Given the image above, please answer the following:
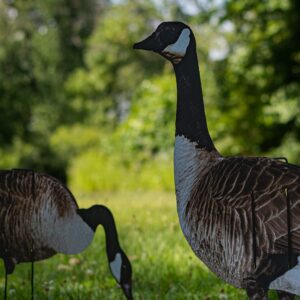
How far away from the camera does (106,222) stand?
11.6 feet

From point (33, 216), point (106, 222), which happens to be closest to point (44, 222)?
point (33, 216)

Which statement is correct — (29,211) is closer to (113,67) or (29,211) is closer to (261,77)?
(261,77)

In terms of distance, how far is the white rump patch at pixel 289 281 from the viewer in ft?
8.89

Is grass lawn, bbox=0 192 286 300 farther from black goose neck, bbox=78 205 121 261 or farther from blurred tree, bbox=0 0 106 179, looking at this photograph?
blurred tree, bbox=0 0 106 179

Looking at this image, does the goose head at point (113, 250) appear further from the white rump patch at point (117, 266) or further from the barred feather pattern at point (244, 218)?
the barred feather pattern at point (244, 218)

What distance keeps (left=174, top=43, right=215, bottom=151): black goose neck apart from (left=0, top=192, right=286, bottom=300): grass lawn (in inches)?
59.9

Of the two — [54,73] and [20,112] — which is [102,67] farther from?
[20,112]

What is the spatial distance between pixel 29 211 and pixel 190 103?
1167 mm

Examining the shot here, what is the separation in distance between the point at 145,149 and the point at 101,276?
38.7 feet

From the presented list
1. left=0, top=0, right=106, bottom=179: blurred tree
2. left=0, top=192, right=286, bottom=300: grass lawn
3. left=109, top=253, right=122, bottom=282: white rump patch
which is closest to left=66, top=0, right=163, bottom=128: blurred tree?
left=0, top=0, right=106, bottom=179: blurred tree

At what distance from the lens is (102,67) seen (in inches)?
1043

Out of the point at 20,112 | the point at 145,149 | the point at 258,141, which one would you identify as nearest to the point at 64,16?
the point at 20,112

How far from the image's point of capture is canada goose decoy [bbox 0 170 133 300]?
349cm

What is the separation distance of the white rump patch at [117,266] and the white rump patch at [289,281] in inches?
38.7
